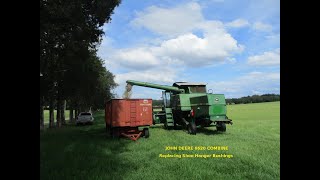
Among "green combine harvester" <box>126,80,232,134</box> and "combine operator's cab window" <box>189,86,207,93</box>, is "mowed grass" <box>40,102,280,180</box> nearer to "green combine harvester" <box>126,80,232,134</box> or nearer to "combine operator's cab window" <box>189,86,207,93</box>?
"green combine harvester" <box>126,80,232,134</box>

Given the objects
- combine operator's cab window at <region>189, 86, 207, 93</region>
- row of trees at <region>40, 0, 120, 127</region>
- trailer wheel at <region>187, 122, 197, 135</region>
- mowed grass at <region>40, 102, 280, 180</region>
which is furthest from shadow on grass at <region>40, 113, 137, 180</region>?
combine operator's cab window at <region>189, 86, 207, 93</region>

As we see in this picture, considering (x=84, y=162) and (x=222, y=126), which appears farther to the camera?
(x=222, y=126)

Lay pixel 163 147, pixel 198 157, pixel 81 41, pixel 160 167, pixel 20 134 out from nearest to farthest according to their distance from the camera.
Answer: pixel 20 134 < pixel 160 167 < pixel 198 157 < pixel 163 147 < pixel 81 41

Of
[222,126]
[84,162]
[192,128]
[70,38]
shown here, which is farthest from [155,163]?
[70,38]

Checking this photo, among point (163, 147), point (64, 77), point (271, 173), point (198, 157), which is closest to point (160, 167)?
point (198, 157)

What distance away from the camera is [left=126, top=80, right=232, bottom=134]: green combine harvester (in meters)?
21.2

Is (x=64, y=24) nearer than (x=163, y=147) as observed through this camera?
No

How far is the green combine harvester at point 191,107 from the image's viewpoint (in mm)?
21250

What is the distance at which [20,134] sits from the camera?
563cm

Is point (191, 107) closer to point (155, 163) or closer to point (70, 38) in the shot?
point (70, 38)

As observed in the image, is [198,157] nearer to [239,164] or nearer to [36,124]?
[239,164]

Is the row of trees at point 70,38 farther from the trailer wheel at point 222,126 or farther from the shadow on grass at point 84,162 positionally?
the trailer wheel at point 222,126

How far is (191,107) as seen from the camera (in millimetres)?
23828
